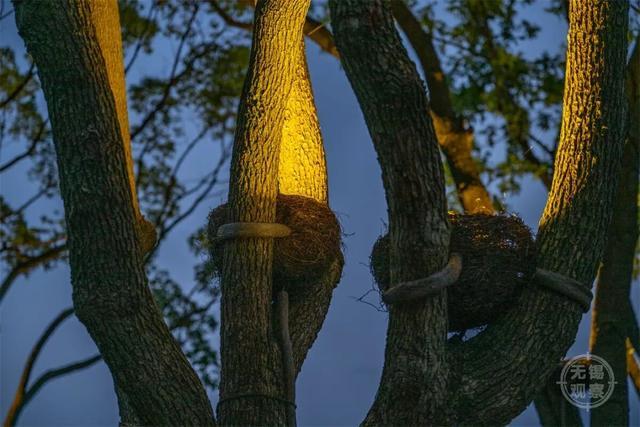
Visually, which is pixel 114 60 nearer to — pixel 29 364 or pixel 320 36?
pixel 320 36

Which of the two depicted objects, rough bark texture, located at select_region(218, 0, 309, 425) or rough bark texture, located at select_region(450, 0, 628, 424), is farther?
rough bark texture, located at select_region(218, 0, 309, 425)

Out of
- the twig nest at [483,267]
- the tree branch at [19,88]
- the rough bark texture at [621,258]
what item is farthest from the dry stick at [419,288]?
the tree branch at [19,88]

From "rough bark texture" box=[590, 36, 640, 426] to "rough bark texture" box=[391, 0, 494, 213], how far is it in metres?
1.18

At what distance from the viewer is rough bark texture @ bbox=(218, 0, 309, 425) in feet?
14.2

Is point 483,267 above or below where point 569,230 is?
below

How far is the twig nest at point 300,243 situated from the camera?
4684mm

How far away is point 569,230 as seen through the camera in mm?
4234

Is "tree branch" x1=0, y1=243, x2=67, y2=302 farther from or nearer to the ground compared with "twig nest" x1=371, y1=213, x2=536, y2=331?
farther from the ground

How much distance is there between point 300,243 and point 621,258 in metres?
3.12

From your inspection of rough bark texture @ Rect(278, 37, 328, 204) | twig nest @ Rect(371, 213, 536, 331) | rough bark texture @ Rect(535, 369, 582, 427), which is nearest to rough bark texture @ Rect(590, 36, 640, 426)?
rough bark texture @ Rect(535, 369, 582, 427)

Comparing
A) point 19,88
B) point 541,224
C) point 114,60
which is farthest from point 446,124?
point 19,88

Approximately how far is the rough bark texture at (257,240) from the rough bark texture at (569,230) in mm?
829

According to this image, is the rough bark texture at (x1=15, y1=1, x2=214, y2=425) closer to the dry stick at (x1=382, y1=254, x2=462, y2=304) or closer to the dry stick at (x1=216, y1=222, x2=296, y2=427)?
the dry stick at (x1=216, y1=222, x2=296, y2=427)

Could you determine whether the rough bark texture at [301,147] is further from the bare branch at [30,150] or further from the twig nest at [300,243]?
the bare branch at [30,150]
